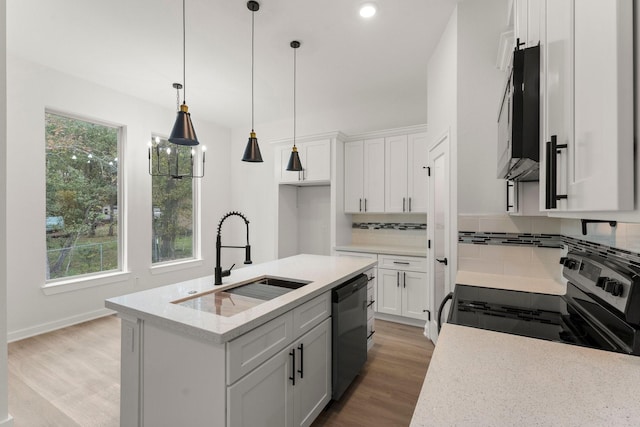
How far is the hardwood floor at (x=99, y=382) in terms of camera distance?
6.59ft

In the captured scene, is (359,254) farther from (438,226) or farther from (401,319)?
(438,226)

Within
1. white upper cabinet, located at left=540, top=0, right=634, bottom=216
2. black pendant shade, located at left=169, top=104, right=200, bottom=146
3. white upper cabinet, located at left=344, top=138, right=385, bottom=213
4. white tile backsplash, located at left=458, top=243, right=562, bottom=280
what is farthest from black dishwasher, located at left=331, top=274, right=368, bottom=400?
white upper cabinet, located at left=344, top=138, right=385, bottom=213

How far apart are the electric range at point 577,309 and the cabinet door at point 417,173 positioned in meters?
2.10

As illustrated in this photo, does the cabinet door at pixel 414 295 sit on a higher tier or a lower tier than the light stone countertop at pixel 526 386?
lower

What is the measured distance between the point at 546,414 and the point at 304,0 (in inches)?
108

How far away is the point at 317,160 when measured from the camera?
423 cm

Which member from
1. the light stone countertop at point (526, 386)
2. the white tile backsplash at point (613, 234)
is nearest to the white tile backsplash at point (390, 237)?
the white tile backsplash at point (613, 234)

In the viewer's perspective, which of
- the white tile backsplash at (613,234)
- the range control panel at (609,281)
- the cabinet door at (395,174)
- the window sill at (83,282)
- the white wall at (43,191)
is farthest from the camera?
the cabinet door at (395,174)

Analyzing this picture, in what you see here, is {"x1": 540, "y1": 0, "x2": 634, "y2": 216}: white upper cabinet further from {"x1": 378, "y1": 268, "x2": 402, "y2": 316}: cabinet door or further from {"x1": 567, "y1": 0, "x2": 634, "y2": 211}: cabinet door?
{"x1": 378, "y1": 268, "x2": 402, "y2": 316}: cabinet door

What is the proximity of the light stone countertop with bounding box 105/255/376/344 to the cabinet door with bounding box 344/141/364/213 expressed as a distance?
1783mm

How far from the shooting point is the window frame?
341 centimetres

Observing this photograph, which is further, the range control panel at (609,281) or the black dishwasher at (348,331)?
the black dishwasher at (348,331)

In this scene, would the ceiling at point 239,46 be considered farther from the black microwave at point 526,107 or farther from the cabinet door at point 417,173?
the black microwave at point 526,107

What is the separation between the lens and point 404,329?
11.4 ft
